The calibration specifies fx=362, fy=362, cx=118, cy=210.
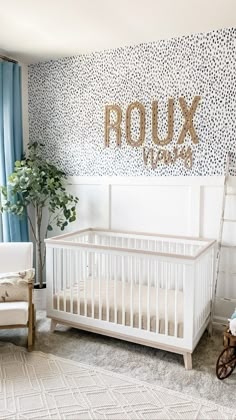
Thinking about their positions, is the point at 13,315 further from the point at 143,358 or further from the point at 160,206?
the point at 160,206

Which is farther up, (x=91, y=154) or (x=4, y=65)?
(x=4, y=65)

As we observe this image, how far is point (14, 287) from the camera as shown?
2855mm

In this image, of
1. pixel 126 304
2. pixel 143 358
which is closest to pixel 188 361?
pixel 143 358

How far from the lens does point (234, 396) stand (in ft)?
7.23

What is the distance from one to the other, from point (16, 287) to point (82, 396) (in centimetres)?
102

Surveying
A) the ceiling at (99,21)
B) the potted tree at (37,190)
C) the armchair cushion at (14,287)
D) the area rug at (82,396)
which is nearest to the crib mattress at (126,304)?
the armchair cushion at (14,287)

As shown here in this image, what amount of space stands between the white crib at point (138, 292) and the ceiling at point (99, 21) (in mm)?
1747

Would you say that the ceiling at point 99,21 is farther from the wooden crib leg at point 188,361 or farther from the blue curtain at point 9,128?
the wooden crib leg at point 188,361

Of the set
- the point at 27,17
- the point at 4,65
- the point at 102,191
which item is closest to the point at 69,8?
the point at 27,17

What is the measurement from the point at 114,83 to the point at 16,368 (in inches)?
104

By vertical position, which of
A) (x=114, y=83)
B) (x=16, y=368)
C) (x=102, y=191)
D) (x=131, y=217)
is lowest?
(x=16, y=368)

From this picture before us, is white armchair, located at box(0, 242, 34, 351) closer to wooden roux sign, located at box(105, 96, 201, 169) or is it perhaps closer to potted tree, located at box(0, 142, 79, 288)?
potted tree, located at box(0, 142, 79, 288)

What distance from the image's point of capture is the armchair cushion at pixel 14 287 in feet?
9.32

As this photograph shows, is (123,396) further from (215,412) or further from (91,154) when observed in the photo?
(91,154)
